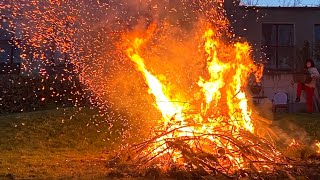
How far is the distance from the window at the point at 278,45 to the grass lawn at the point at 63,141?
8.94 m

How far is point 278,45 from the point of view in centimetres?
2353

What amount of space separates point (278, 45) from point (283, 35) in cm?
50

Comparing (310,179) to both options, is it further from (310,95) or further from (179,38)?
(310,95)

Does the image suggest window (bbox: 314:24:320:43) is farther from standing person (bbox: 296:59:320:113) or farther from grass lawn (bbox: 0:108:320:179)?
grass lawn (bbox: 0:108:320:179)

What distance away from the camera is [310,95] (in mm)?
15938

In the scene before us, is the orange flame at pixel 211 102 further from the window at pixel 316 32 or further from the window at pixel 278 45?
the window at pixel 316 32

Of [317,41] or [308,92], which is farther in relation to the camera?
[317,41]

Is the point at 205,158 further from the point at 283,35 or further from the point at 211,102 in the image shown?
the point at 283,35

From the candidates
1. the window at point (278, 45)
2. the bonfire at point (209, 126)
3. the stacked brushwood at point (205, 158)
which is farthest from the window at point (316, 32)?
the stacked brushwood at point (205, 158)

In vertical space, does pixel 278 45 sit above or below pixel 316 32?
below

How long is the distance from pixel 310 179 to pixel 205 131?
193 cm

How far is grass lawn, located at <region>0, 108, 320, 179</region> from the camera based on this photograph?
8.04m

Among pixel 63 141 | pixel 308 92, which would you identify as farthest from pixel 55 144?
pixel 308 92

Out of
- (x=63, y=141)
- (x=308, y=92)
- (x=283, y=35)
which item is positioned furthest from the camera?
(x=283, y=35)
